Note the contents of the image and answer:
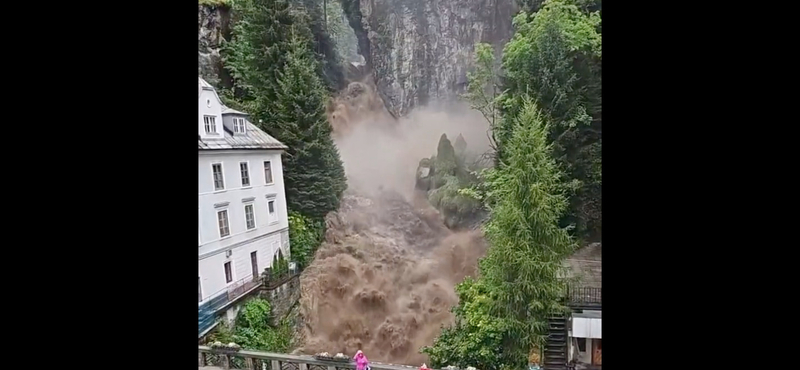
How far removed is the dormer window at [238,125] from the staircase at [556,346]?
118cm

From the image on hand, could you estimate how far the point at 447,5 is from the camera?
6.19 feet

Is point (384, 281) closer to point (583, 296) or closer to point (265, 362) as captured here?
point (265, 362)

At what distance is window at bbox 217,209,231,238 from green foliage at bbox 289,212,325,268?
0.21 m

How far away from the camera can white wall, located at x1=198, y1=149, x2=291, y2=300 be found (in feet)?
6.54

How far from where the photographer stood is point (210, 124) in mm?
1970

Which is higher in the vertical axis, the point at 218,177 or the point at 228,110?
the point at 228,110

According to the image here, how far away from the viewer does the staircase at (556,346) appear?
1795 millimetres

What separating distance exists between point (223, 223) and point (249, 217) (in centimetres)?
10

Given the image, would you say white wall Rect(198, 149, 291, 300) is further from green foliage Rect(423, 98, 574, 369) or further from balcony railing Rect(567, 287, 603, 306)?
balcony railing Rect(567, 287, 603, 306)

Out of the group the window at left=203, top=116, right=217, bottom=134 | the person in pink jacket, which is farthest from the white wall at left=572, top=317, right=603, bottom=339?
the window at left=203, top=116, right=217, bottom=134

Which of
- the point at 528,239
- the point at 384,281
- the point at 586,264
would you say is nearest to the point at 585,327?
the point at 586,264
